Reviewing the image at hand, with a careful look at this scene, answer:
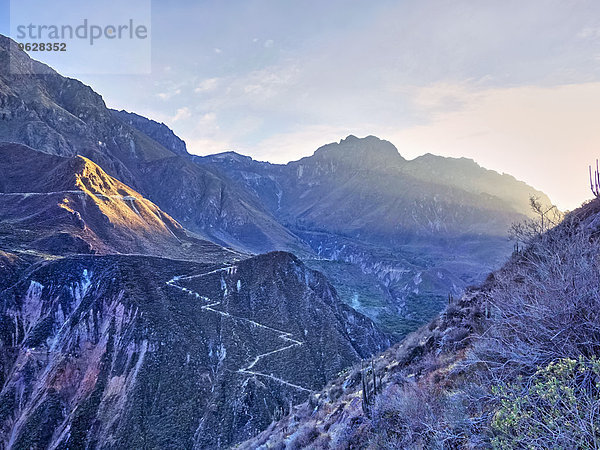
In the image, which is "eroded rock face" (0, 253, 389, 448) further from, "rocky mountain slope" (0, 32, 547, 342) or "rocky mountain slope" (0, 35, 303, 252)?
"rocky mountain slope" (0, 35, 303, 252)

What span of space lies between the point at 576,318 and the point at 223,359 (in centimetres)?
3664

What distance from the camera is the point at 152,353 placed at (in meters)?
35.4

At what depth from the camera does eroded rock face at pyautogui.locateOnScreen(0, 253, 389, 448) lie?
100 ft

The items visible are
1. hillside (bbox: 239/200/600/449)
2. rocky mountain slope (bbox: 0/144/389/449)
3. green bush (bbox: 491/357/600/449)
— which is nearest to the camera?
green bush (bbox: 491/357/600/449)

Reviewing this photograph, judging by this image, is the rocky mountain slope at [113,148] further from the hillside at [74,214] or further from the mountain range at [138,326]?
the hillside at [74,214]

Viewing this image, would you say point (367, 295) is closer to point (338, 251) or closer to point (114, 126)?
point (338, 251)

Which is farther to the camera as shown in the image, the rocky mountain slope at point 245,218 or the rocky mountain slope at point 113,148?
the rocky mountain slope at point 245,218

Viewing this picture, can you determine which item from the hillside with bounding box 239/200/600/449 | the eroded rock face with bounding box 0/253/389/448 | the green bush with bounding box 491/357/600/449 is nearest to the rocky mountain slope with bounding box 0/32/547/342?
the eroded rock face with bounding box 0/253/389/448

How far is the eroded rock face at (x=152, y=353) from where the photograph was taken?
30594mm

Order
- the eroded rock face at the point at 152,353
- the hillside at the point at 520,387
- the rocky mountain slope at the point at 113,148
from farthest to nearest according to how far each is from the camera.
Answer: the rocky mountain slope at the point at 113,148, the eroded rock face at the point at 152,353, the hillside at the point at 520,387

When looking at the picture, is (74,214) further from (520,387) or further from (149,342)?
(520,387)

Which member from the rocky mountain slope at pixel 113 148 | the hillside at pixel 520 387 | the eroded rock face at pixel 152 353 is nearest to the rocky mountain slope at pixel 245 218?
the rocky mountain slope at pixel 113 148

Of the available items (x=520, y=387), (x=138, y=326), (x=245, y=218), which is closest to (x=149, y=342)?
(x=138, y=326)

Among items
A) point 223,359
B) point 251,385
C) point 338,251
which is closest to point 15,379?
point 223,359
